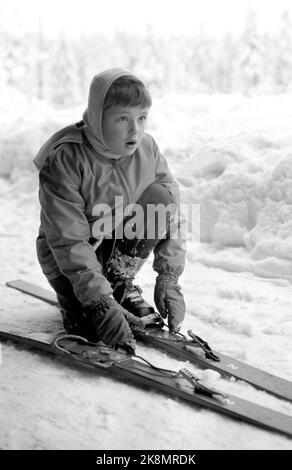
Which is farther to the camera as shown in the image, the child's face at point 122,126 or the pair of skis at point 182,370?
the child's face at point 122,126

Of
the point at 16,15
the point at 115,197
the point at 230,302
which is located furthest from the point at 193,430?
the point at 16,15

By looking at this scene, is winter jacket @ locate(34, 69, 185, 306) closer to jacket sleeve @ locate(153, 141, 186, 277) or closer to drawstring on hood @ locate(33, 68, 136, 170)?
drawstring on hood @ locate(33, 68, 136, 170)

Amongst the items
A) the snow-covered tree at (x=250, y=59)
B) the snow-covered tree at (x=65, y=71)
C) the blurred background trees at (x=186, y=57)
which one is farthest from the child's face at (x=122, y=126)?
the snow-covered tree at (x=65, y=71)

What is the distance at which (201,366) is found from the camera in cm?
226

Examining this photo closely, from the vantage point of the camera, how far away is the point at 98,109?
2234 millimetres

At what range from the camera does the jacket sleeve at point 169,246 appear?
2.59 metres

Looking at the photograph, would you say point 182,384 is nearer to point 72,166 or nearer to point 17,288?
point 72,166

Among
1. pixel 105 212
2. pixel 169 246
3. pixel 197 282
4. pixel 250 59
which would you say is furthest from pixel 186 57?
pixel 105 212

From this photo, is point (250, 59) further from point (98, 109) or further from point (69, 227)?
point (69, 227)

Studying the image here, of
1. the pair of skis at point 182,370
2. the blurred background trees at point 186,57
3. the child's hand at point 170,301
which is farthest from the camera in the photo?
the blurred background trees at point 186,57

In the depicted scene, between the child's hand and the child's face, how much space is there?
65 centimetres

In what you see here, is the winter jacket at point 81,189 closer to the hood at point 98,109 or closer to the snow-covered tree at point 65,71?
the hood at point 98,109

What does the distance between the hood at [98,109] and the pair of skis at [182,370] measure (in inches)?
31.0

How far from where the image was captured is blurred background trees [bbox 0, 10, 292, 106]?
12.0m
